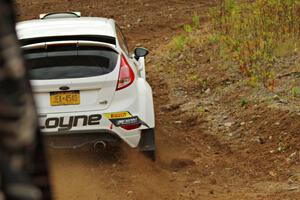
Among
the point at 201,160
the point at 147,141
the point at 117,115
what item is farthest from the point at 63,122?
the point at 201,160

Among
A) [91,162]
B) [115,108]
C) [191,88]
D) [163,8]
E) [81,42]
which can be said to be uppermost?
[81,42]

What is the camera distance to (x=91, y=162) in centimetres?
748

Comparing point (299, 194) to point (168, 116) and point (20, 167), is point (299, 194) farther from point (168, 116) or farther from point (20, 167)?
point (20, 167)

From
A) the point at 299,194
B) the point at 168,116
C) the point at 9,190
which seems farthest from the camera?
the point at 168,116

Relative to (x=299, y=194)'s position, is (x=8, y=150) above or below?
above

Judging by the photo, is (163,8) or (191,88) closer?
(191,88)

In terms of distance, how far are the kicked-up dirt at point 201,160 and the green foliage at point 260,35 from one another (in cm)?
49

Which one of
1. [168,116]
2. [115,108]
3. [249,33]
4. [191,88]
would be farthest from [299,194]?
[249,33]

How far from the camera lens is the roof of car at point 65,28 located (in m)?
7.10

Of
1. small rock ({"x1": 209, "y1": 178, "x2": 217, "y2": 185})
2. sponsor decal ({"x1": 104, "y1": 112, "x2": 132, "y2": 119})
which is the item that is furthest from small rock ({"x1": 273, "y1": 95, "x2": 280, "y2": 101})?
sponsor decal ({"x1": 104, "y1": 112, "x2": 132, "y2": 119})

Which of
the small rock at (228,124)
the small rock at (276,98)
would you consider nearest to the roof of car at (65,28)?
the small rock at (228,124)

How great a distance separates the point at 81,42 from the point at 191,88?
14.1ft

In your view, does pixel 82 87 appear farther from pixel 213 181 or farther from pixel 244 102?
pixel 244 102

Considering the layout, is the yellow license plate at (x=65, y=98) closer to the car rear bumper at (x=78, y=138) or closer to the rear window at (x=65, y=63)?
the rear window at (x=65, y=63)
